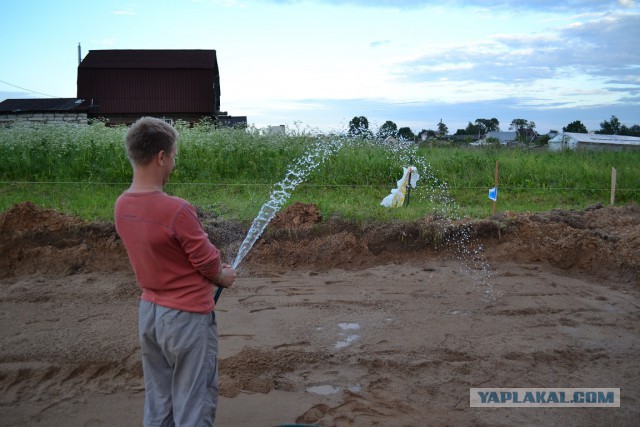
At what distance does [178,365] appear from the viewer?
261cm

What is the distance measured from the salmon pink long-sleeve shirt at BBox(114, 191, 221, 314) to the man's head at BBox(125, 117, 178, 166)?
17 cm

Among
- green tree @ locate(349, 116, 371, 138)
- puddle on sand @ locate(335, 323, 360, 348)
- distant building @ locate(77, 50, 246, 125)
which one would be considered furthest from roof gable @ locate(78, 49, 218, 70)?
puddle on sand @ locate(335, 323, 360, 348)

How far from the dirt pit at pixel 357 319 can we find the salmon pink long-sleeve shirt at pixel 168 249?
63.9 inches

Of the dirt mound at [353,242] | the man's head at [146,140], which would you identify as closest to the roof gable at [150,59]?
the dirt mound at [353,242]

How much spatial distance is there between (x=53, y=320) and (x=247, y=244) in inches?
107

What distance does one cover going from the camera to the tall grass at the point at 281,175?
10.0 meters

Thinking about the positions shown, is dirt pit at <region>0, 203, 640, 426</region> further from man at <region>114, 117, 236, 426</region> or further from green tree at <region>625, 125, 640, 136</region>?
green tree at <region>625, 125, 640, 136</region>

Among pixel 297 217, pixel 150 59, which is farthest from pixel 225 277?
pixel 150 59

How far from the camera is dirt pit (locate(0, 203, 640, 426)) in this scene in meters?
4.11

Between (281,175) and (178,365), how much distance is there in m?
9.61

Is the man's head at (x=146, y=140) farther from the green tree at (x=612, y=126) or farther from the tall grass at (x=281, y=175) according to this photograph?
the green tree at (x=612, y=126)

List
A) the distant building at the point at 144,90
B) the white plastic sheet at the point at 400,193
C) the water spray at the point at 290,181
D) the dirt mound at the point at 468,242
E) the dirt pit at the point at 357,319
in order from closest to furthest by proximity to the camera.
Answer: the dirt pit at the point at 357,319
the dirt mound at the point at 468,242
the water spray at the point at 290,181
the white plastic sheet at the point at 400,193
the distant building at the point at 144,90

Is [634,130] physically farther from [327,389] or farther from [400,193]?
[327,389]

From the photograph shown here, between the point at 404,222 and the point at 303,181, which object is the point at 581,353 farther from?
the point at 303,181
